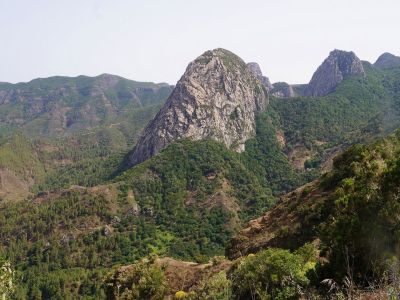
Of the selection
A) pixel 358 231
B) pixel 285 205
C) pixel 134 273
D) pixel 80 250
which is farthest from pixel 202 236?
pixel 358 231

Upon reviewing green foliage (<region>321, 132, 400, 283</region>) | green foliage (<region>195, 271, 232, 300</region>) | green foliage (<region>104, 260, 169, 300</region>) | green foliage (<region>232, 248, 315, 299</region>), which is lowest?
green foliage (<region>104, 260, 169, 300</region>)

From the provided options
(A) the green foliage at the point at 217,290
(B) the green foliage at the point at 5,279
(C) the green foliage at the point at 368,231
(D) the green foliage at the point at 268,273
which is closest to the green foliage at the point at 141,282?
A: (A) the green foliage at the point at 217,290

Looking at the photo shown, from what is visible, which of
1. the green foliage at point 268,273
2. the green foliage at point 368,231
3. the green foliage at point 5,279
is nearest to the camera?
the green foliage at point 5,279

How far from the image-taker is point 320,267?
34.0 m

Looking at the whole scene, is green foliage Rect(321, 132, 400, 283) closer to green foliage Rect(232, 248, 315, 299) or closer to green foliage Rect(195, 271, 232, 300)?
green foliage Rect(232, 248, 315, 299)

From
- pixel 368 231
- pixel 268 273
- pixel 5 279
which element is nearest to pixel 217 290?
pixel 268 273

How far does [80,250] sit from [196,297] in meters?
149

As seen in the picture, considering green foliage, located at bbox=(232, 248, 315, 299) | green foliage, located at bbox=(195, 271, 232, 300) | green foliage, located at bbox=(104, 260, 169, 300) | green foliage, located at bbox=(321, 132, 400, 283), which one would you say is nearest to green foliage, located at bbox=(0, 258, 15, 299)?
green foliage, located at bbox=(195, 271, 232, 300)

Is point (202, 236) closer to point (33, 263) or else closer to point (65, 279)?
point (65, 279)

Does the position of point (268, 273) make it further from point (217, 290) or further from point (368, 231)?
point (368, 231)

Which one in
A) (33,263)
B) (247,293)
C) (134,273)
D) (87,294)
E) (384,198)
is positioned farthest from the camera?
(33,263)

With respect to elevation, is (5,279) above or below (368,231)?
above

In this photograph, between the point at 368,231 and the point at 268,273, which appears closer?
the point at 368,231

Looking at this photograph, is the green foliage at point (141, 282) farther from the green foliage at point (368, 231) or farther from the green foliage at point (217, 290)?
the green foliage at point (368, 231)
